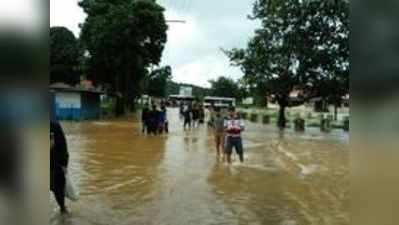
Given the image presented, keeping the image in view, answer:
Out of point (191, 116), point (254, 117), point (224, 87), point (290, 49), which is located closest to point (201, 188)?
point (191, 116)

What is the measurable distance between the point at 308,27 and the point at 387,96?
46153mm

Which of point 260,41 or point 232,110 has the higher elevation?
point 260,41

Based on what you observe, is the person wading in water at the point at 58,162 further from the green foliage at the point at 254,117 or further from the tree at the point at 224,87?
the tree at the point at 224,87

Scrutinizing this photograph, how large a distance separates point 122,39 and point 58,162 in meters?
46.8

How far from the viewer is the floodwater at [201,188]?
32.3 ft

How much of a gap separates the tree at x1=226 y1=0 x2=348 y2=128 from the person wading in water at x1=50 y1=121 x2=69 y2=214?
35657 mm

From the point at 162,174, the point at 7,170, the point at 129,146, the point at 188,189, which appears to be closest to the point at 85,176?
the point at 162,174

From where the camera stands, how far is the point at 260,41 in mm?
49812

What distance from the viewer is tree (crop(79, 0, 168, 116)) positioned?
54719 mm

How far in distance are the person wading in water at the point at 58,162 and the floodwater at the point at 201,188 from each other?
0.37 m

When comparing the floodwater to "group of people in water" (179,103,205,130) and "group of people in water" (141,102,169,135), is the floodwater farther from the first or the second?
"group of people in water" (179,103,205,130)

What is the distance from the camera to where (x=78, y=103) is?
2030 inches

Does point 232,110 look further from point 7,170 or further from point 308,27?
point 308,27

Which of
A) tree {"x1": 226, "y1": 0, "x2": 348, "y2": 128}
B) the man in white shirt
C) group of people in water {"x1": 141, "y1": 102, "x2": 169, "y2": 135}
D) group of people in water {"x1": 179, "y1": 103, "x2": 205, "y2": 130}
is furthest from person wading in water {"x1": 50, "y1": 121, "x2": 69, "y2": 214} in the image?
tree {"x1": 226, "y1": 0, "x2": 348, "y2": 128}
